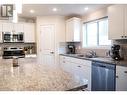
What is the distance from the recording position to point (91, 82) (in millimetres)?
3840

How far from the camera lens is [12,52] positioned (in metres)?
5.40

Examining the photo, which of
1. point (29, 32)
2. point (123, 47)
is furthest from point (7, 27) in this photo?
point (123, 47)

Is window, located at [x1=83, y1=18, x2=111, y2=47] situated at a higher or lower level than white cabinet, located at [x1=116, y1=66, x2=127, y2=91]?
higher

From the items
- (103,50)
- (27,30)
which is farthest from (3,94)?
(27,30)

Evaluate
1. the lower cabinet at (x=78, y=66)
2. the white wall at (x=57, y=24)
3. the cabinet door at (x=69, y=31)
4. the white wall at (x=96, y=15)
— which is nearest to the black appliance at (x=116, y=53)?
the lower cabinet at (x=78, y=66)

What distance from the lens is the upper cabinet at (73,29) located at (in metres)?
5.24

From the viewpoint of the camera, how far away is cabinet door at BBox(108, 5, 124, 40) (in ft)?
10.7

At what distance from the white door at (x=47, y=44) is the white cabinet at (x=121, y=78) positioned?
3027 millimetres

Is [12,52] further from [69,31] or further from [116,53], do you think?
[116,53]

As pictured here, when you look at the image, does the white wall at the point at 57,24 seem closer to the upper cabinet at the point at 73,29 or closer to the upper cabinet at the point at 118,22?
the upper cabinet at the point at 73,29

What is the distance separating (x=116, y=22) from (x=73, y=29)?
2.00 meters

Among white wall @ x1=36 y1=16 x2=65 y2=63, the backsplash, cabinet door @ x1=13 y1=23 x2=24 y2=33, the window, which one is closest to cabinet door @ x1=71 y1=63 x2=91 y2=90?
the backsplash

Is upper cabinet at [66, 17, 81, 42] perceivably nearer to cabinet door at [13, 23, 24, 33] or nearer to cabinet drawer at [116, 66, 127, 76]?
cabinet door at [13, 23, 24, 33]

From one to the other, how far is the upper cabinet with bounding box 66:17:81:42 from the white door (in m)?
0.58
